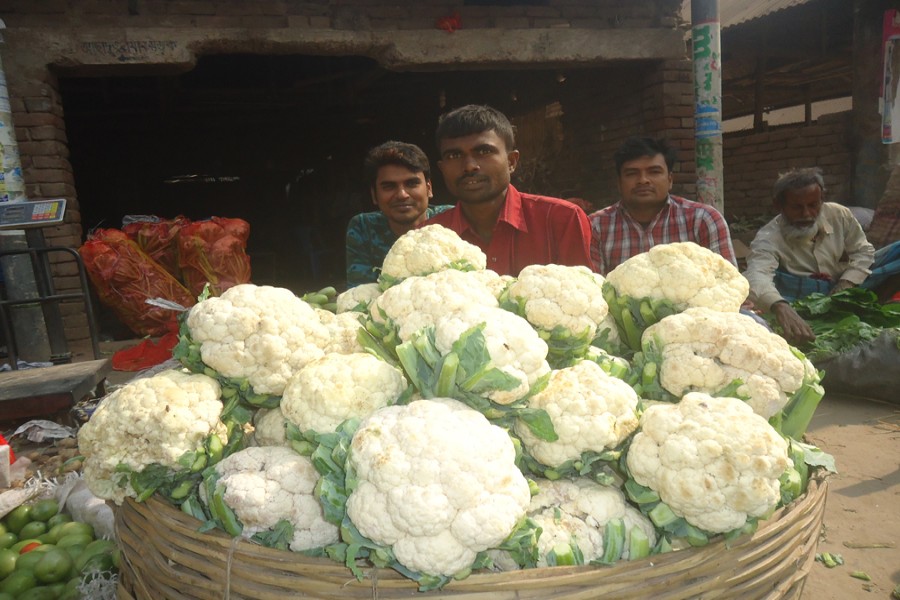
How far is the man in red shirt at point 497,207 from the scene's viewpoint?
2855mm

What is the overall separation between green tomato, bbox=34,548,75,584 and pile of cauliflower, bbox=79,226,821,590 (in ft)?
2.53

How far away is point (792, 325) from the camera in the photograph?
4.34m

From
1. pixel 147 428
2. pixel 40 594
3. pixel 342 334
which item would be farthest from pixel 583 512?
pixel 40 594

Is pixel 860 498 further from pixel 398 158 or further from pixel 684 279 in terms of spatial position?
pixel 398 158

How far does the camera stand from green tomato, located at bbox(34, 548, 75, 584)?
1.99m

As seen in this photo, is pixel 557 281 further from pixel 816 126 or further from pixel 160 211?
pixel 160 211

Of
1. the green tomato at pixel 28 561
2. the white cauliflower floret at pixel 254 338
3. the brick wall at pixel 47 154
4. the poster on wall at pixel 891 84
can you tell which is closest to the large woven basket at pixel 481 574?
the white cauliflower floret at pixel 254 338

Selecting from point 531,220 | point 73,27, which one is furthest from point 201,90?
point 531,220

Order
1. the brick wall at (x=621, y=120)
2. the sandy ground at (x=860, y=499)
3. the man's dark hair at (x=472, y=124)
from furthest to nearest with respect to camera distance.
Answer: the brick wall at (x=621, y=120)
the man's dark hair at (x=472, y=124)
the sandy ground at (x=860, y=499)

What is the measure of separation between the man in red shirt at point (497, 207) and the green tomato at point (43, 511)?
2.26m

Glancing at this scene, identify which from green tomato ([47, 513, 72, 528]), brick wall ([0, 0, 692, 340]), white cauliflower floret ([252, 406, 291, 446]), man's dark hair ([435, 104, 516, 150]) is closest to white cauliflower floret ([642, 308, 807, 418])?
white cauliflower floret ([252, 406, 291, 446])

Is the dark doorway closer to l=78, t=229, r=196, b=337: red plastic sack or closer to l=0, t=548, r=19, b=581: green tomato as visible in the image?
l=78, t=229, r=196, b=337: red plastic sack

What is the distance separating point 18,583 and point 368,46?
16.9 ft

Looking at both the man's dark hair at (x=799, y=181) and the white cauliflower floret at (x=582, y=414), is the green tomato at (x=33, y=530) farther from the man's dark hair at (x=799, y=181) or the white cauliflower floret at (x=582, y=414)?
the man's dark hair at (x=799, y=181)
